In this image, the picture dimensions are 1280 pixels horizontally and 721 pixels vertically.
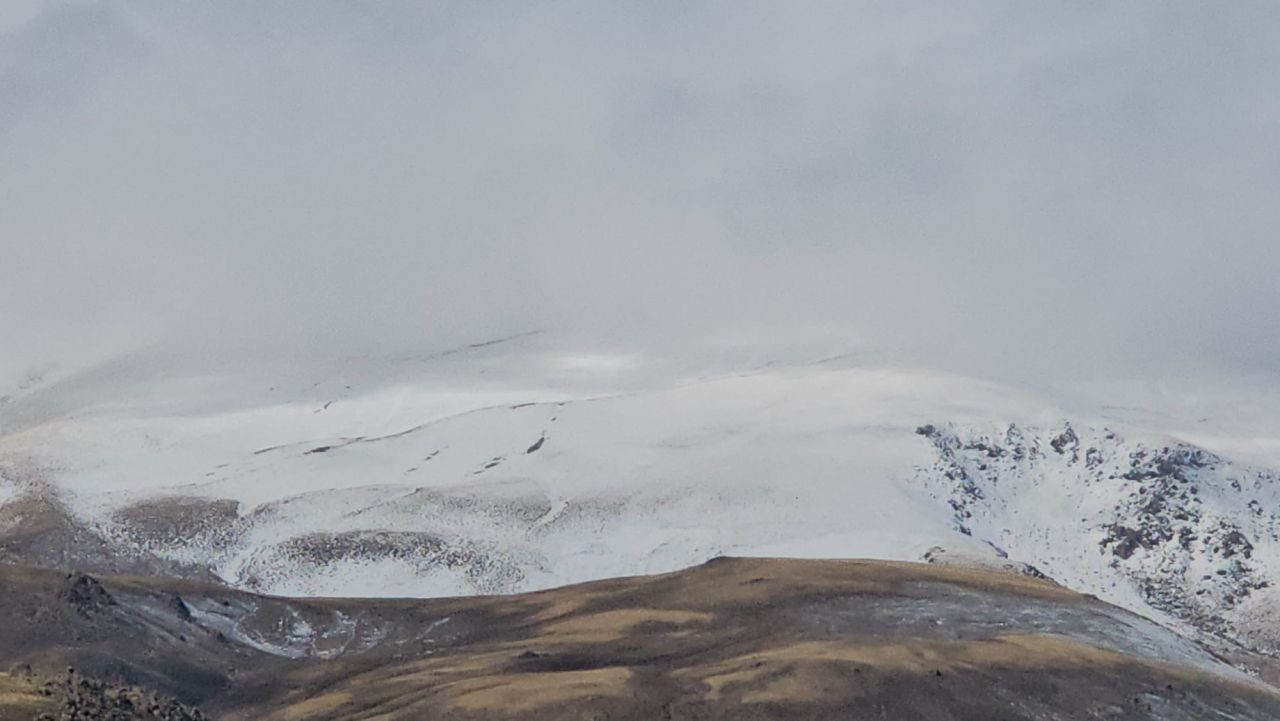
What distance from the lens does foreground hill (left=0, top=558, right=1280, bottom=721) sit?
330 feet

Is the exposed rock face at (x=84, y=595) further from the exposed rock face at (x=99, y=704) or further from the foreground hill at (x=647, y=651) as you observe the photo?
the exposed rock face at (x=99, y=704)

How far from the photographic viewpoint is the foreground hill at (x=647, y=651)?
101 metres

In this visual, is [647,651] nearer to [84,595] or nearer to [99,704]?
[84,595]

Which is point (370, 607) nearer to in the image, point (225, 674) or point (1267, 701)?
point (225, 674)

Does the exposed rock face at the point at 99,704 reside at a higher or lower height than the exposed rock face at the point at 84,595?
higher

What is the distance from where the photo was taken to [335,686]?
4710 inches

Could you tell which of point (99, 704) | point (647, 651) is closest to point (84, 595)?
point (647, 651)

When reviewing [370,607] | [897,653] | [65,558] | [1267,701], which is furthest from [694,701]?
[65,558]

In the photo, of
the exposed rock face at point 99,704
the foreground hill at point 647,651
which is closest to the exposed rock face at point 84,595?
the foreground hill at point 647,651

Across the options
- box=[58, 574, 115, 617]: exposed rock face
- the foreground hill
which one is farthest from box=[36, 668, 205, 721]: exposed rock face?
box=[58, 574, 115, 617]: exposed rock face

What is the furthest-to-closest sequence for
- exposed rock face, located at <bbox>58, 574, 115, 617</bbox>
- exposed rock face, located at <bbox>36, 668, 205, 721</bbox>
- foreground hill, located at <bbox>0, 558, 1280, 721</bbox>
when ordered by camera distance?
1. exposed rock face, located at <bbox>58, 574, 115, 617</bbox>
2. foreground hill, located at <bbox>0, 558, 1280, 721</bbox>
3. exposed rock face, located at <bbox>36, 668, 205, 721</bbox>

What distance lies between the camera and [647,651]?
397ft

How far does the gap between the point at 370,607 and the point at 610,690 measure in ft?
219

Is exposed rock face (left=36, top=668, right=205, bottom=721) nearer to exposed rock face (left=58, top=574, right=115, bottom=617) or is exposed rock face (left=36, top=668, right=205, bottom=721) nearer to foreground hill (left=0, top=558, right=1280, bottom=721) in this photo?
foreground hill (left=0, top=558, right=1280, bottom=721)
